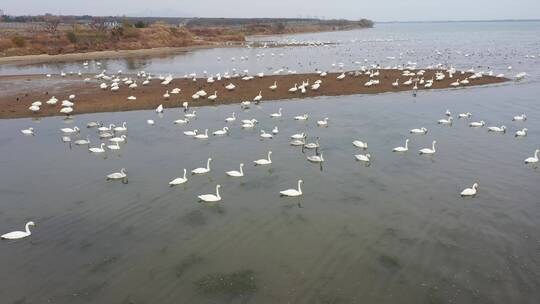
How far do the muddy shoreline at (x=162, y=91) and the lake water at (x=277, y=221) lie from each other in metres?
7.93

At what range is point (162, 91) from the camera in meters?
44.4

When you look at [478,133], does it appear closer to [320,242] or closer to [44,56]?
[320,242]

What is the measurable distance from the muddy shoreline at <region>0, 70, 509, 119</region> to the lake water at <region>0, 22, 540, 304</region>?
7.93m

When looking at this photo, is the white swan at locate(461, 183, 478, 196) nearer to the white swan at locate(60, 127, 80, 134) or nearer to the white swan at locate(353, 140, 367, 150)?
the white swan at locate(353, 140, 367, 150)

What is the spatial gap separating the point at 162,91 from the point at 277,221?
96.8ft

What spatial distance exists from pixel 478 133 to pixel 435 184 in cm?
997

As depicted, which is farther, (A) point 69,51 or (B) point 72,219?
(A) point 69,51

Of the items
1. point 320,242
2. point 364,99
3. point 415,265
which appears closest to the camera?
point 415,265

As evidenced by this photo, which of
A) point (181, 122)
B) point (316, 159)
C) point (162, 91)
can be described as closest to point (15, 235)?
point (316, 159)

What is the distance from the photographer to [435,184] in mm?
20984

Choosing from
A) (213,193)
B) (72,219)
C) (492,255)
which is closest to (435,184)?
(492,255)

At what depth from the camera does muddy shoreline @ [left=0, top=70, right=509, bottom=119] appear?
38812mm

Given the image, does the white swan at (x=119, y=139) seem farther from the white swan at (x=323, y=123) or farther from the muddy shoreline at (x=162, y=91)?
the white swan at (x=323, y=123)

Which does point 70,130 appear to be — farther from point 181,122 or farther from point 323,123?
point 323,123
